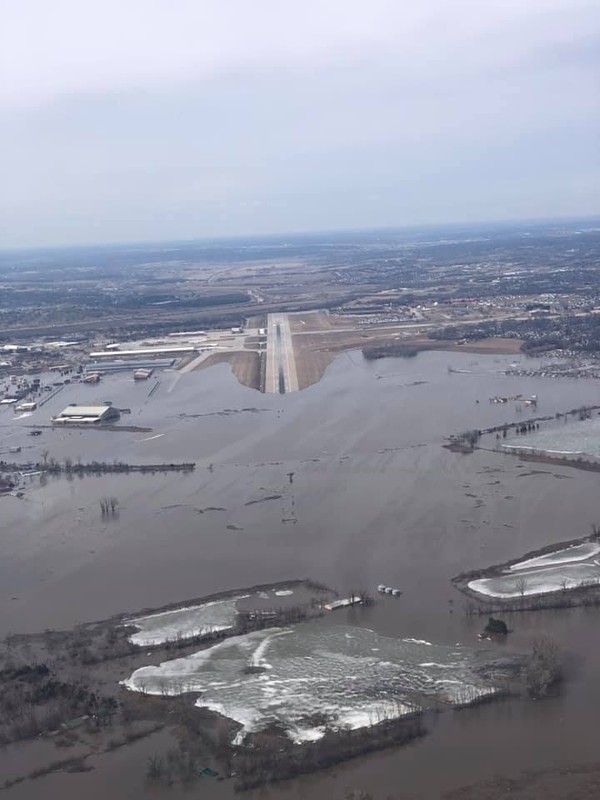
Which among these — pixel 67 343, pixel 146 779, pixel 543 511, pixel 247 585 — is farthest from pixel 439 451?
pixel 67 343

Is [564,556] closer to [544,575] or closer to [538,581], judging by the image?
[544,575]

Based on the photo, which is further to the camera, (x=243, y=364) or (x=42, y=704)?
(x=243, y=364)

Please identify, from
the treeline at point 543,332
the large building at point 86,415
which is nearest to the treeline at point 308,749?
the large building at point 86,415

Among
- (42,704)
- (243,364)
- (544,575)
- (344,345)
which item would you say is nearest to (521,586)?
(544,575)

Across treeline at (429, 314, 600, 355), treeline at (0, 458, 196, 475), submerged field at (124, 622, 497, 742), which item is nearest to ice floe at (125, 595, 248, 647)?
submerged field at (124, 622, 497, 742)

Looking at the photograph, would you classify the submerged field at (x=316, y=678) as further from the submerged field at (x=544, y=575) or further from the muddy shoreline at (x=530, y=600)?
the submerged field at (x=544, y=575)

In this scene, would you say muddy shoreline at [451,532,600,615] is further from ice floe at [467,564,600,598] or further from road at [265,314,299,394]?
road at [265,314,299,394]

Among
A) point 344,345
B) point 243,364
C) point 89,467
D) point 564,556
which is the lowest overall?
point 564,556
